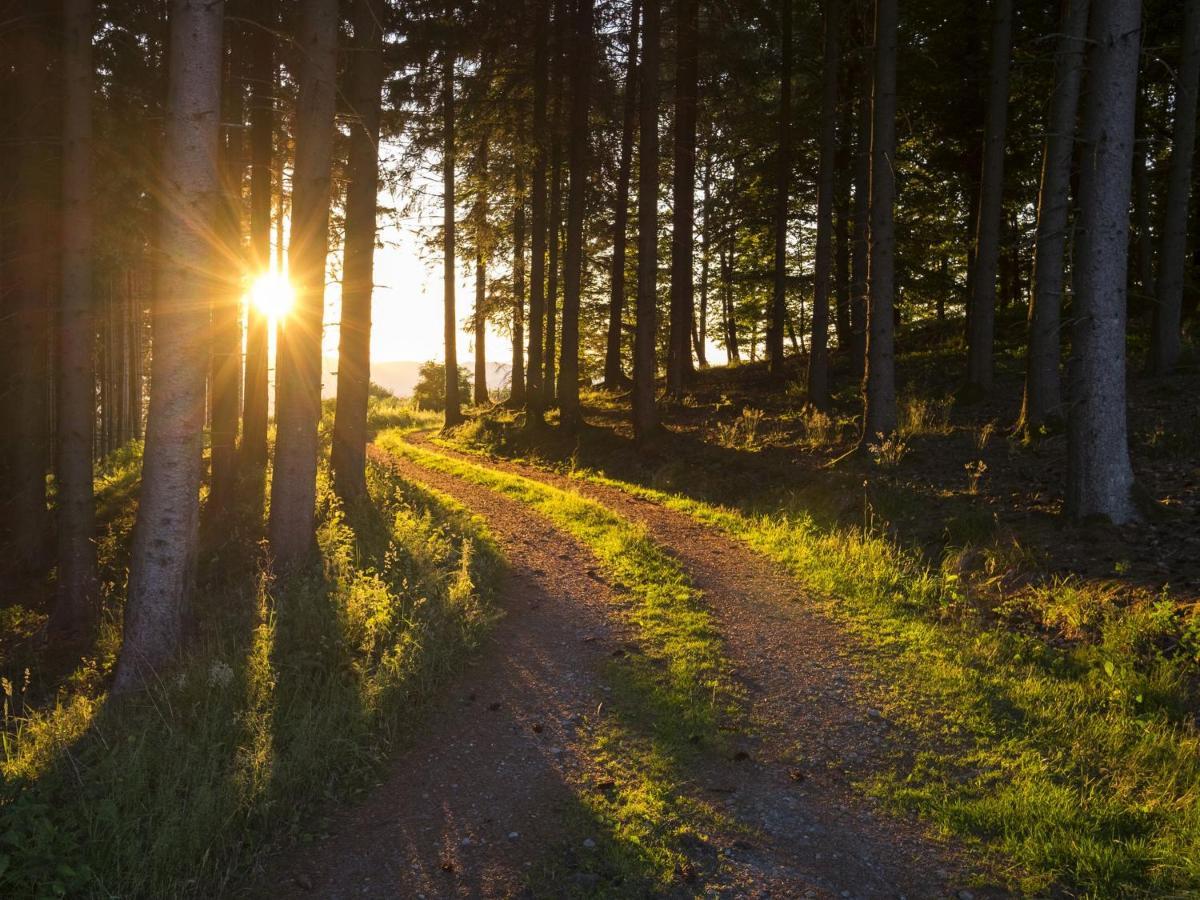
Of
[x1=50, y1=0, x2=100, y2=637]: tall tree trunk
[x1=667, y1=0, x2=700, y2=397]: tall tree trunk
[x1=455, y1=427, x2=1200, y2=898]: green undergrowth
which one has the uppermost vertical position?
[x1=667, y1=0, x2=700, y2=397]: tall tree trunk

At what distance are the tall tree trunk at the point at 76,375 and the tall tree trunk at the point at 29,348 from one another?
2.92m

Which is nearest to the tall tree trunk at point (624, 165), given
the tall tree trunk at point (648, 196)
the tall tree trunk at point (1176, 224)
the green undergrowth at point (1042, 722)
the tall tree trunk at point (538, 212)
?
the tall tree trunk at point (538, 212)

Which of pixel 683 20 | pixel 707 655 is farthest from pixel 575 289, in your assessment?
pixel 707 655

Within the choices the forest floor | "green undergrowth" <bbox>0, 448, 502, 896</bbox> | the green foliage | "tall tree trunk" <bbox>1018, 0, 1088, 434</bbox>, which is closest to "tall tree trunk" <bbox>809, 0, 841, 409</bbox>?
"tall tree trunk" <bbox>1018, 0, 1088, 434</bbox>

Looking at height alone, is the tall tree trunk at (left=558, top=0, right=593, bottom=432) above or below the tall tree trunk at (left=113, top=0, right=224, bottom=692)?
above

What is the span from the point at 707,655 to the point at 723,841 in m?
2.55

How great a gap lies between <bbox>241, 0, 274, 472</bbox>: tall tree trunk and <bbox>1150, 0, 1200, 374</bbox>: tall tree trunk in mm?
16886

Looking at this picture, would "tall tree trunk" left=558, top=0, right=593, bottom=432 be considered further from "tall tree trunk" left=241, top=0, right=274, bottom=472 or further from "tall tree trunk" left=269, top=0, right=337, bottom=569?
"tall tree trunk" left=269, top=0, right=337, bottom=569

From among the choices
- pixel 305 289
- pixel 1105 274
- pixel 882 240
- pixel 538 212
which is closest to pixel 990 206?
pixel 882 240

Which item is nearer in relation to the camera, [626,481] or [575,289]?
[626,481]

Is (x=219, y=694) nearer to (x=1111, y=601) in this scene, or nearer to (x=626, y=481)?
(x=1111, y=601)

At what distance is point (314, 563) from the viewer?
9203 millimetres

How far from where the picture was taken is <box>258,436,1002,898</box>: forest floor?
3.92 metres

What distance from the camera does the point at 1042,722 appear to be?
17.7 feet
